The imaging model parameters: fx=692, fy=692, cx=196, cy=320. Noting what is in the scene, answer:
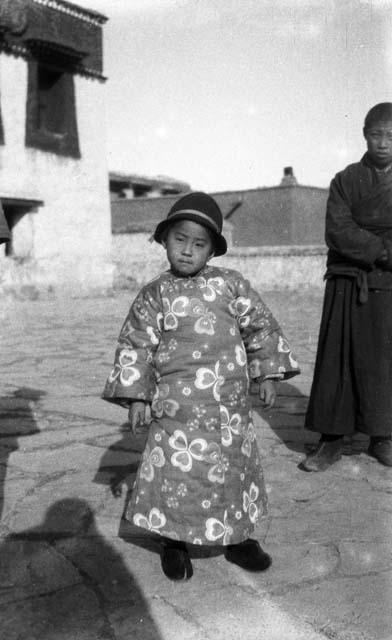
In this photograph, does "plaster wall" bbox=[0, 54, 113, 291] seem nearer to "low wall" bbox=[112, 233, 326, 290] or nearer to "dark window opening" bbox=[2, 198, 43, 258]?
"dark window opening" bbox=[2, 198, 43, 258]

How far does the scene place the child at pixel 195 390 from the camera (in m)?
2.39

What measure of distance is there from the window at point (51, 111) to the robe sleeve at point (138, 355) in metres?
14.2

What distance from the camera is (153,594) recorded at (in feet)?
7.42

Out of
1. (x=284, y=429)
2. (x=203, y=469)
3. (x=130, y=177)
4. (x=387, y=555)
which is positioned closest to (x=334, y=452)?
(x=284, y=429)

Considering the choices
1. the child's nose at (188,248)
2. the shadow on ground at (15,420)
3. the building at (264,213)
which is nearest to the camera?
the child's nose at (188,248)

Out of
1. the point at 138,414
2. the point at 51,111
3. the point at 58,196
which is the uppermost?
the point at 51,111

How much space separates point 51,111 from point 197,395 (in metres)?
15.2

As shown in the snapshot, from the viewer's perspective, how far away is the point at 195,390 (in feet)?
7.94

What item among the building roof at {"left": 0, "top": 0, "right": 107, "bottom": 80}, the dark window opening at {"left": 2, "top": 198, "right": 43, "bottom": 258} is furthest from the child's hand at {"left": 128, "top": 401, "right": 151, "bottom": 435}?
the building roof at {"left": 0, "top": 0, "right": 107, "bottom": 80}

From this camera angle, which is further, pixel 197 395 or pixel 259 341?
pixel 259 341

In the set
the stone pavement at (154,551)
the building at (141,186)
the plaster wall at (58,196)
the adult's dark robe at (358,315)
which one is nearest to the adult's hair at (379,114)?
the adult's dark robe at (358,315)

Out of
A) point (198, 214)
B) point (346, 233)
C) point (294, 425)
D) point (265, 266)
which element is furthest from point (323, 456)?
point (265, 266)

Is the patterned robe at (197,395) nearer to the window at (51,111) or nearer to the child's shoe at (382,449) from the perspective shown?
the child's shoe at (382,449)

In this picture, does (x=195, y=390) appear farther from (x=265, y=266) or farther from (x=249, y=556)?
(x=265, y=266)
